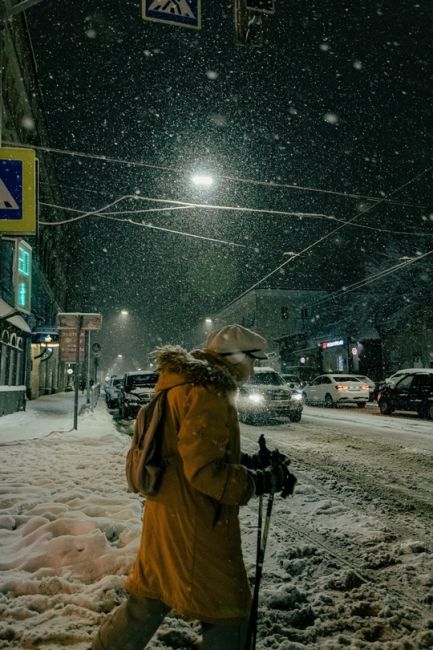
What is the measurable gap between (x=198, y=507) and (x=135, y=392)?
16.0 meters

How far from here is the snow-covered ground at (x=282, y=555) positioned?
3.08m

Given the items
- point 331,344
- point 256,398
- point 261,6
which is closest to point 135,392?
point 256,398

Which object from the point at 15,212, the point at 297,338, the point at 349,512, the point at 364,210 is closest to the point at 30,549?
the point at 349,512

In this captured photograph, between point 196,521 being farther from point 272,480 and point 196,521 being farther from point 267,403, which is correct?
point 267,403

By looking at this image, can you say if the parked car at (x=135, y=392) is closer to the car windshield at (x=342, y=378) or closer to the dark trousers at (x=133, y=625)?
the car windshield at (x=342, y=378)

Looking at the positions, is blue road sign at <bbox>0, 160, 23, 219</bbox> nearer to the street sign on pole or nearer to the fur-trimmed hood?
the fur-trimmed hood

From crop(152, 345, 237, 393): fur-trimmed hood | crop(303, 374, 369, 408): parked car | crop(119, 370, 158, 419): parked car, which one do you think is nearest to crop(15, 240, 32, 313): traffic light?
crop(119, 370, 158, 419): parked car

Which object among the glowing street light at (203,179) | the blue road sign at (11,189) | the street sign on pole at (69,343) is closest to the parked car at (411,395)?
the glowing street light at (203,179)

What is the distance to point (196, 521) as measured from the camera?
80.0 inches

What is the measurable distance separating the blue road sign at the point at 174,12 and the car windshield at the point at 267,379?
12598mm

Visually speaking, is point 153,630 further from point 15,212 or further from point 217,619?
point 15,212

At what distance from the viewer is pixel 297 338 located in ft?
198

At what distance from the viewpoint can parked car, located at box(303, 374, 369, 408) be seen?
25094 mm

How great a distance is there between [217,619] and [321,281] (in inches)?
2925
